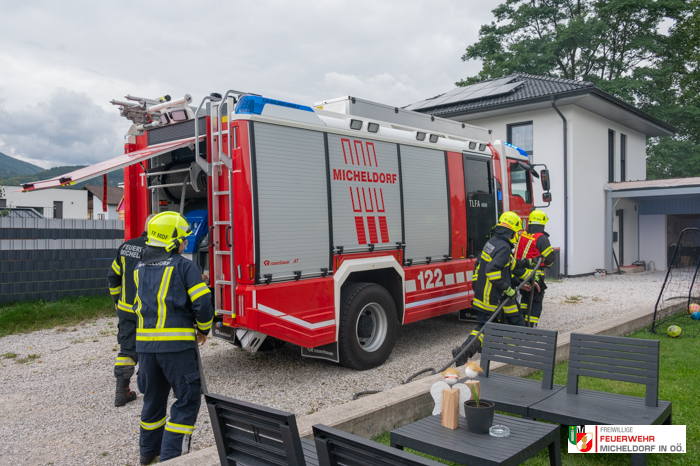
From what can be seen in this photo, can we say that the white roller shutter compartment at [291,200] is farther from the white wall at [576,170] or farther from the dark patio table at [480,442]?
the white wall at [576,170]

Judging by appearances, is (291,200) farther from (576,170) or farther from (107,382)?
(576,170)

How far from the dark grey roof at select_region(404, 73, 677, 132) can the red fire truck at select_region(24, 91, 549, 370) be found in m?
8.78

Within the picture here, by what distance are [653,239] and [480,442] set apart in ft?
67.0

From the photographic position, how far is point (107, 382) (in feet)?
18.9

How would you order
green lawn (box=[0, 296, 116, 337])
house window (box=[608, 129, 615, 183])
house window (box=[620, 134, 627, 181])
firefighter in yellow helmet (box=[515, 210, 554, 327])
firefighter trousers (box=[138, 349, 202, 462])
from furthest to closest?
house window (box=[620, 134, 627, 181])
house window (box=[608, 129, 615, 183])
green lawn (box=[0, 296, 116, 337])
firefighter in yellow helmet (box=[515, 210, 554, 327])
firefighter trousers (box=[138, 349, 202, 462])

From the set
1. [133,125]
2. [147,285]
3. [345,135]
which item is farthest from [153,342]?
[133,125]

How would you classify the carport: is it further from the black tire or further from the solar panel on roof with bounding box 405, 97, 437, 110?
the black tire

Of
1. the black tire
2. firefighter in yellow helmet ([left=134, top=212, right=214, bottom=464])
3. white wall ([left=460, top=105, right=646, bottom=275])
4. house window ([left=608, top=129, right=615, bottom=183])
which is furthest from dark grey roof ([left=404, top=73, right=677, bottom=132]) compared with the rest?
firefighter in yellow helmet ([left=134, top=212, right=214, bottom=464])

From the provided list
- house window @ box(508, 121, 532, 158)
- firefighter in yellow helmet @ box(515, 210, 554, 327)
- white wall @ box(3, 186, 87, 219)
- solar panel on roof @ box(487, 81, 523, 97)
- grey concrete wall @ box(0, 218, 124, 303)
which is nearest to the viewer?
firefighter in yellow helmet @ box(515, 210, 554, 327)

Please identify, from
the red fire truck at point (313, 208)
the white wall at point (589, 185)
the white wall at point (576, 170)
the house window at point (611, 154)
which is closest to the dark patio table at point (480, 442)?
the red fire truck at point (313, 208)

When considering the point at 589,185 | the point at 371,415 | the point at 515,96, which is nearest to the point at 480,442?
the point at 371,415

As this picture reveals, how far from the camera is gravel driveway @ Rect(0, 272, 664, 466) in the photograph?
4.12 metres

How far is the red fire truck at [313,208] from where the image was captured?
504 cm

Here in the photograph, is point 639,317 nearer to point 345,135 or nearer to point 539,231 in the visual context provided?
point 539,231
